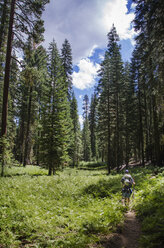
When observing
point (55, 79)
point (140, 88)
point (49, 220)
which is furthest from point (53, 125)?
point (140, 88)

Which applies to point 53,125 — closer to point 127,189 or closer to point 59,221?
point 127,189

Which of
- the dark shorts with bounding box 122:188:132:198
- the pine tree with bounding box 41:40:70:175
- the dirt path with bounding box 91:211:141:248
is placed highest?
the pine tree with bounding box 41:40:70:175


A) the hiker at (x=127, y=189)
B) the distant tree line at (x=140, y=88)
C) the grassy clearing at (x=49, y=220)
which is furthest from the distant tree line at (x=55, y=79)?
the hiker at (x=127, y=189)

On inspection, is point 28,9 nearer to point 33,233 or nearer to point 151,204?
point 33,233

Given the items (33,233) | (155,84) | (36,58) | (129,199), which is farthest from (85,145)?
(33,233)

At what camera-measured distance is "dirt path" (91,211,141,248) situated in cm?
458

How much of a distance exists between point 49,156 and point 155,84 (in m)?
12.2

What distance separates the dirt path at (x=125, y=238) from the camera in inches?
180

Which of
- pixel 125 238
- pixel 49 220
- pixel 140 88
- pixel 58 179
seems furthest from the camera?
pixel 140 88

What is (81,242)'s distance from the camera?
4.52m

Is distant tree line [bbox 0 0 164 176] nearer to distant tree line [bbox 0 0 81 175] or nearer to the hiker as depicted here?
distant tree line [bbox 0 0 81 175]

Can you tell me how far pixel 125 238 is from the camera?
16.7 feet

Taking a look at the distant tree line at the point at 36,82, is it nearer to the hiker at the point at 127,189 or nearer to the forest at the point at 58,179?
the forest at the point at 58,179

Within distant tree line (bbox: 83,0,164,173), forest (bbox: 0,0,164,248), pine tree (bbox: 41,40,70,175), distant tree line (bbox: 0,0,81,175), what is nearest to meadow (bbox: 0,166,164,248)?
forest (bbox: 0,0,164,248)
